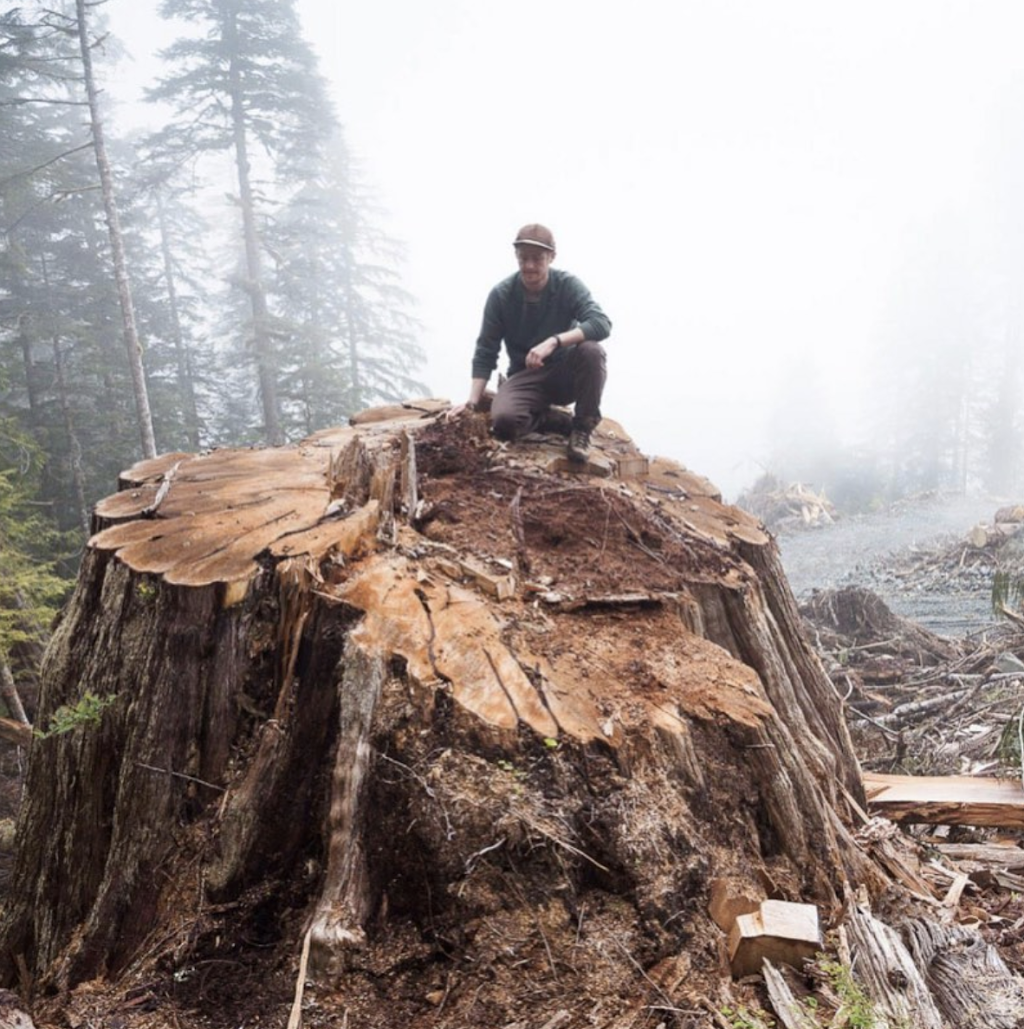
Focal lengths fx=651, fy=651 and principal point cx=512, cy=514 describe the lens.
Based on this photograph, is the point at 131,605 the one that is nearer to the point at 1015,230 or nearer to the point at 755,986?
the point at 755,986

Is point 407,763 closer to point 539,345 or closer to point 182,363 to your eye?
point 539,345

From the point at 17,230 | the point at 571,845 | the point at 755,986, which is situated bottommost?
the point at 755,986

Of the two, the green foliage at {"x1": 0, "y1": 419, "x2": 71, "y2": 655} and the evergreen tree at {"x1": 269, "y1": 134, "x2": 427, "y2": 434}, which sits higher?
the evergreen tree at {"x1": 269, "y1": 134, "x2": 427, "y2": 434}

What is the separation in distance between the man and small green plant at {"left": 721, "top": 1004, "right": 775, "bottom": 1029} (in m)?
2.81

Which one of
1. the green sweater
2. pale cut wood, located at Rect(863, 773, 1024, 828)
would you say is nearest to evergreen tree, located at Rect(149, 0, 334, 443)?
the green sweater

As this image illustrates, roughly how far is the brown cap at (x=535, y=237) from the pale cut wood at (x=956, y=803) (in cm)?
352

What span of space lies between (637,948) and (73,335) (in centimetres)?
1612

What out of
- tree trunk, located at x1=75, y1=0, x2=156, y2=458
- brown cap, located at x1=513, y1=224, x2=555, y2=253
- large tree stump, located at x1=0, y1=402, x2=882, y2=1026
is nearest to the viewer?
large tree stump, located at x1=0, y1=402, x2=882, y2=1026

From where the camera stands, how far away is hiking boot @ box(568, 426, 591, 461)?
389 centimetres

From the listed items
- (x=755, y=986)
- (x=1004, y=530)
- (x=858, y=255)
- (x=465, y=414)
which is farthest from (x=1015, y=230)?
(x=755, y=986)

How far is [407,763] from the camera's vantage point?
179 cm

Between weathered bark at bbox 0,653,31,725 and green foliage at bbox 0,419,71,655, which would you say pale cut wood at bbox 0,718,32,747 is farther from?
green foliage at bbox 0,419,71,655

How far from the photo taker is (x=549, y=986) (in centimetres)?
154

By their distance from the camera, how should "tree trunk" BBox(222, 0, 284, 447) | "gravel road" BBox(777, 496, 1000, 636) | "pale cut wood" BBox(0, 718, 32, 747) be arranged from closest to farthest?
1. "pale cut wood" BBox(0, 718, 32, 747)
2. "gravel road" BBox(777, 496, 1000, 636)
3. "tree trunk" BBox(222, 0, 284, 447)
